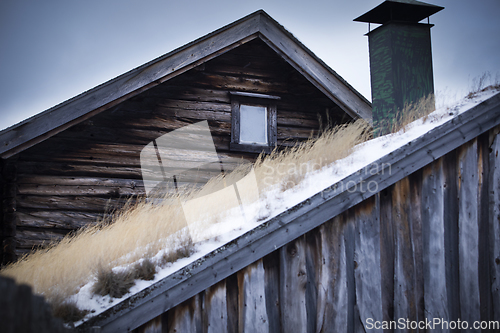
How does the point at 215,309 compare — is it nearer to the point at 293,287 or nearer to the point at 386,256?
the point at 293,287

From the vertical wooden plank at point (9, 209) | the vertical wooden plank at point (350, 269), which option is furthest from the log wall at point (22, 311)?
the vertical wooden plank at point (9, 209)

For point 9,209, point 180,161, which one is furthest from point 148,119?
point 9,209

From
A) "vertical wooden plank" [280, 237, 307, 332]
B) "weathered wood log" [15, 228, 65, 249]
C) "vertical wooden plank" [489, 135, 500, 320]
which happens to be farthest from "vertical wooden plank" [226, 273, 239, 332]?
"weathered wood log" [15, 228, 65, 249]

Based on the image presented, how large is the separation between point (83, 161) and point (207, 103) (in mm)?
2805

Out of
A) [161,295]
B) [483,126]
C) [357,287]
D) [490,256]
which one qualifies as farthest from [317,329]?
[483,126]

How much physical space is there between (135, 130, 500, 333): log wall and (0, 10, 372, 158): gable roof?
14.6 ft

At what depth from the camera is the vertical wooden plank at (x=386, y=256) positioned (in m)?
2.45

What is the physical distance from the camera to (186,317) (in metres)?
2.12

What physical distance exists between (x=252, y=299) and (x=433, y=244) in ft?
5.12

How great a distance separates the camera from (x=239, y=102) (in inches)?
279

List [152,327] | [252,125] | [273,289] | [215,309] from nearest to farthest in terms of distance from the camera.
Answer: [152,327] < [215,309] < [273,289] < [252,125]

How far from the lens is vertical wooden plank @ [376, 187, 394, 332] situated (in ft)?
8.02

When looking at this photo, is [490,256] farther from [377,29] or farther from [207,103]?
[207,103]

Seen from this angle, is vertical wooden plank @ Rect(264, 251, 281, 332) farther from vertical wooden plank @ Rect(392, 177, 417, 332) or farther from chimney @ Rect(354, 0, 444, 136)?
chimney @ Rect(354, 0, 444, 136)
